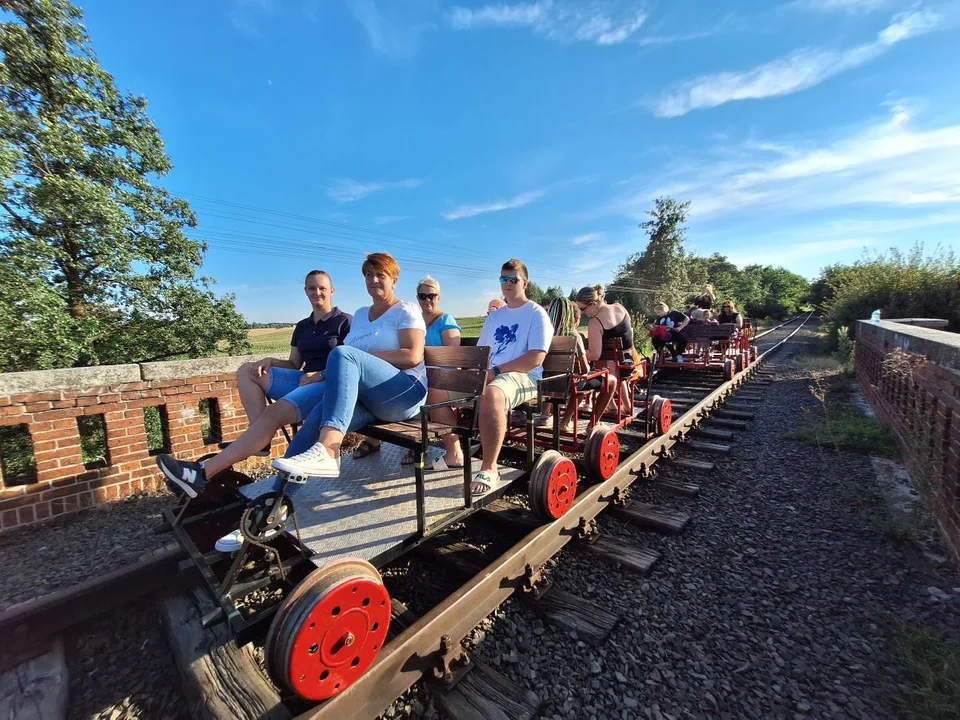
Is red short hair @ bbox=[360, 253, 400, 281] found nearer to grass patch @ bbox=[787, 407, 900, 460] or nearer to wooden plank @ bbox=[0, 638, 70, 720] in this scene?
wooden plank @ bbox=[0, 638, 70, 720]

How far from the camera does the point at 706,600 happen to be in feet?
8.01

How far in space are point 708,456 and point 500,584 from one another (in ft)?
12.0

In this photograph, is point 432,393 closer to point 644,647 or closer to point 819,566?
point 644,647

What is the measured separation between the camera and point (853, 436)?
504 centimetres

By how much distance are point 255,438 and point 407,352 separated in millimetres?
1022

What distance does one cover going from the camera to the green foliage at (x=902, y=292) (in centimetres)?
1110

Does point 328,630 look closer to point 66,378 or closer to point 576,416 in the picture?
point 576,416

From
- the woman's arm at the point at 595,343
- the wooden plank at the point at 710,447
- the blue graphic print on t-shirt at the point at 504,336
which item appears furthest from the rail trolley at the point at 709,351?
the blue graphic print on t-shirt at the point at 504,336

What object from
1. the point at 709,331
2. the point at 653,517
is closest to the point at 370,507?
the point at 653,517

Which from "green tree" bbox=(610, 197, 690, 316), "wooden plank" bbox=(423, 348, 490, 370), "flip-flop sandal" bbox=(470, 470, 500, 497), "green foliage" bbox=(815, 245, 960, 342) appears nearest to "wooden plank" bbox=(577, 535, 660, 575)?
"flip-flop sandal" bbox=(470, 470, 500, 497)

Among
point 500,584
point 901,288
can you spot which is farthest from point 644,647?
point 901,288

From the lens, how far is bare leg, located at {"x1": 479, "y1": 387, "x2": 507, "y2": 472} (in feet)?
8.83

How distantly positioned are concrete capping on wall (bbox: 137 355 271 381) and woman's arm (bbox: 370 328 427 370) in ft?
5.83

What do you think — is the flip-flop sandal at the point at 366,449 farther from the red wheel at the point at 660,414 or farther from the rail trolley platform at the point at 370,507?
the red wheel at the point at 660,414
